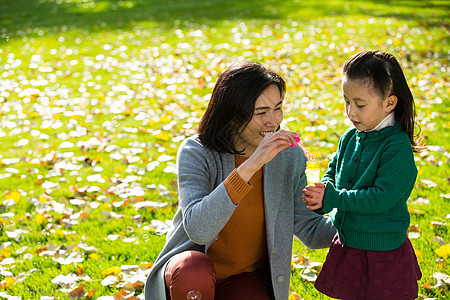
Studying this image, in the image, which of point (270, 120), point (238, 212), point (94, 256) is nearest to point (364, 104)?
point (270, 120)

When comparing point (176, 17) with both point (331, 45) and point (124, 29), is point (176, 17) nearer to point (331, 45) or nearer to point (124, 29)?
point (124, 29)

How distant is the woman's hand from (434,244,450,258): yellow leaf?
5.20ft

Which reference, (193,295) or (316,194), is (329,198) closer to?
(316,194)

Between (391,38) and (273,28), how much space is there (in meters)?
3.13

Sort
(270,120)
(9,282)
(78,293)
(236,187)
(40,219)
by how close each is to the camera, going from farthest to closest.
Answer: (40,219), (9,282), (78,293), (270,120), (236,187)

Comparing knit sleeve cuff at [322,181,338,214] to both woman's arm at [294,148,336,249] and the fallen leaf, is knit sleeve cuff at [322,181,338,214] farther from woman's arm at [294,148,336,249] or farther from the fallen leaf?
the fallen leaf

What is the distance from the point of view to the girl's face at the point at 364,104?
2.10m

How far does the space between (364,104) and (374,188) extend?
333mm

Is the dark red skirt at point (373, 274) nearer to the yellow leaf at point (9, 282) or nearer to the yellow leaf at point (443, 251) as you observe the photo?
the yellow leaf at point (443, 251)

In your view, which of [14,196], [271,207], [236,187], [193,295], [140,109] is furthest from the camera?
[140,109]

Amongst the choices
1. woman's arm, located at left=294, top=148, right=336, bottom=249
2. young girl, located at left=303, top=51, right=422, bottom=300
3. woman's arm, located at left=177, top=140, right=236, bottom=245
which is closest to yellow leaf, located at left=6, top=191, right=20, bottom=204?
woman's arm, located at left=177, top=140, right=236, bottom=245

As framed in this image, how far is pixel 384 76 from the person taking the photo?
2100 millimetres

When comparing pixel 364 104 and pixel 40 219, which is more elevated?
pixel 364 104

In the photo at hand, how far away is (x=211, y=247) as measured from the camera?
2637 millimetres
